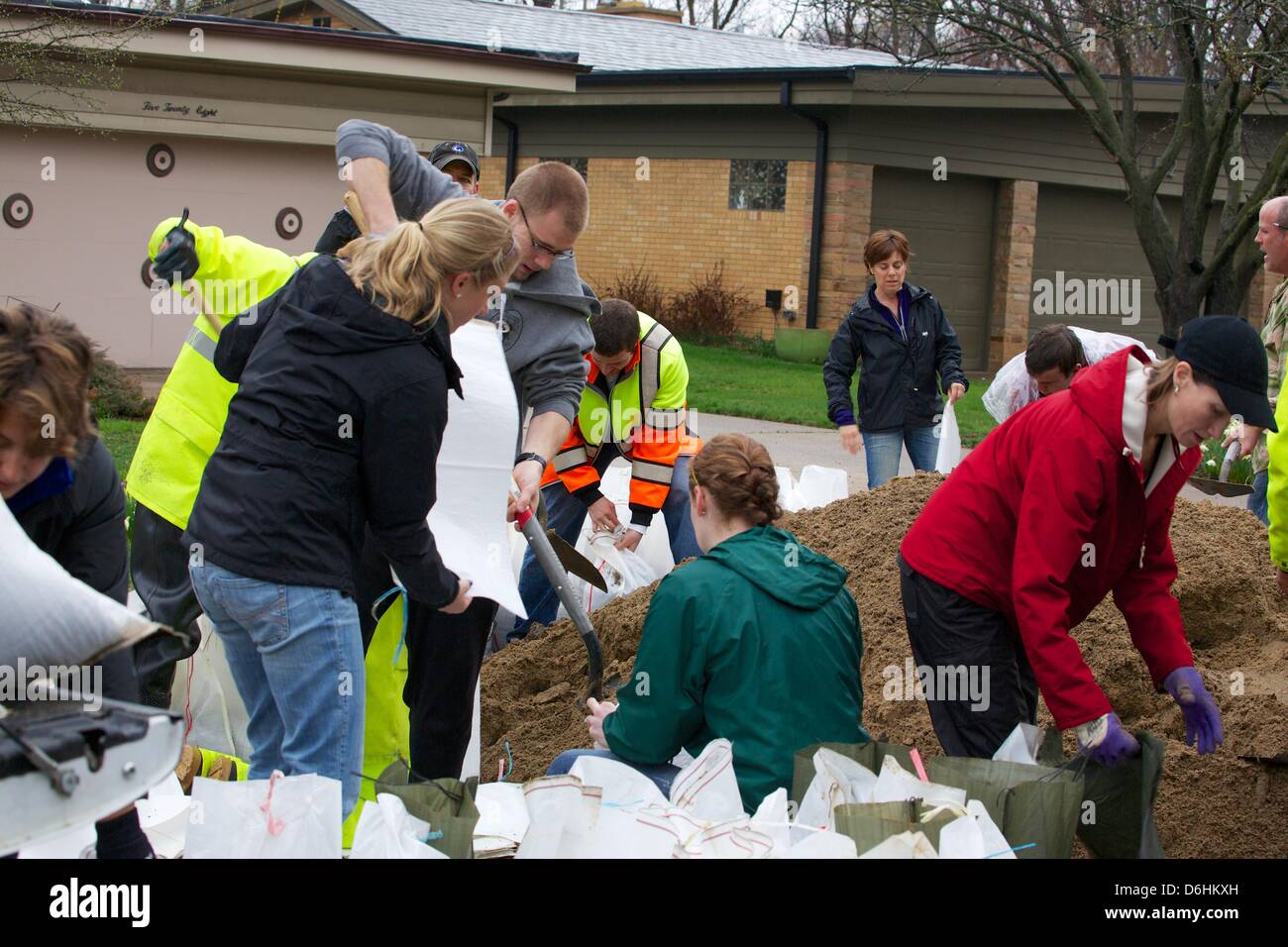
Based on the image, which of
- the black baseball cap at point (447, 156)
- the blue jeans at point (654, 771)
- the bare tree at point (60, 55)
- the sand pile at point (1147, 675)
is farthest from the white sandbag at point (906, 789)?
the bare tree at point (60, 55)

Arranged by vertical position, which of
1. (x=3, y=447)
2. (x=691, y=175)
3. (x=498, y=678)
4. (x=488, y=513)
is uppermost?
(x=691, y=175)

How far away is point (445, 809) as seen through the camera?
2803 millimetres

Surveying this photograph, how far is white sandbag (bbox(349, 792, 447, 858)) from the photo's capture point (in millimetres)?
2529

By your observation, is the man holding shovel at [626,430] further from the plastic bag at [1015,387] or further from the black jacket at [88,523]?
the black jacket at [88,523]

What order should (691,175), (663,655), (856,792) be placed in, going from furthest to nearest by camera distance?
(691,175), (663,655), (856,792)

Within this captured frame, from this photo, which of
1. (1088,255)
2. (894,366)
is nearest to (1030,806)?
(894,366)

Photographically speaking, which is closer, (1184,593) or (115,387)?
(1184,593)

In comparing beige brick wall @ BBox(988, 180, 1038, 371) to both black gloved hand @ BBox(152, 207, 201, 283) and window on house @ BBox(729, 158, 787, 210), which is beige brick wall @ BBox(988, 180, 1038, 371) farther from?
black gloved hand @ BBox(152, 207, 201, 283)

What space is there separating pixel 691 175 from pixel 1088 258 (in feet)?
22.4

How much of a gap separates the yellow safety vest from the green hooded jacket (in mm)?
1498

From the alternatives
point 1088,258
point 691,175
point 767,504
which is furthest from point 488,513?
point 1088,258

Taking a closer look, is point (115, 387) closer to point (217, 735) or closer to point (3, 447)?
point (217, 735)

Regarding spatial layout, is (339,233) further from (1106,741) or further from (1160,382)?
(1106,741)

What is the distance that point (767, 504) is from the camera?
3.35 meters
